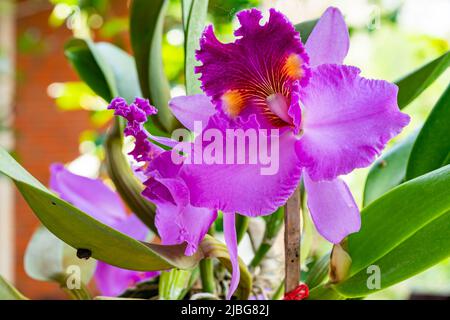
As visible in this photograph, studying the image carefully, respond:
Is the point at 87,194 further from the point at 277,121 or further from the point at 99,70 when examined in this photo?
the point at 277,121

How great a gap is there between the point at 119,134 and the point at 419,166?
24cm

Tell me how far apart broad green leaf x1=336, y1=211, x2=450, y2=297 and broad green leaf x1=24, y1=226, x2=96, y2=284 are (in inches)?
9.7

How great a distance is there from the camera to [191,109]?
0.34 metres

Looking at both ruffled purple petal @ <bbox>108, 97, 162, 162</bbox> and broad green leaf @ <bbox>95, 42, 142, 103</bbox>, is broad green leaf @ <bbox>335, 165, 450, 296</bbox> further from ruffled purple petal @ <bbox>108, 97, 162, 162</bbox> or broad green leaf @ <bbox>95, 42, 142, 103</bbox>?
broad green leaf @ <bbox>95, 42, 142, 103</bbox>

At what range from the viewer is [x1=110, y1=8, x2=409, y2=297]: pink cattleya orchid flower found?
11.4 inches

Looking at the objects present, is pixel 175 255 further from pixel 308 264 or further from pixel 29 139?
pixel 29 139

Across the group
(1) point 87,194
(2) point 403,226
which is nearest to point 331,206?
(2) point 403,226

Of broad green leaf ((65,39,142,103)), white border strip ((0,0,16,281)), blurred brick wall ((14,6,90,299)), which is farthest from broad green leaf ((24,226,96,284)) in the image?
blurred brick wall ((14,6,90,299))

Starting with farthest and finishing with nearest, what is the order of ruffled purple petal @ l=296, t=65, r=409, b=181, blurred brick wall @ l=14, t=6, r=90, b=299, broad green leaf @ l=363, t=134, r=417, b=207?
blurred brick wall @ l=14, t=6, r=90, b=299 < broad green leaf @ l=363, t=134, r=417, b=207 < ruffled purple petal @ l=296, t=65, r=409, b=181

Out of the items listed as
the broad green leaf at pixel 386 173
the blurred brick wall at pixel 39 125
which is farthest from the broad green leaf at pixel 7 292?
the blurred brick wall at pixel 39 125

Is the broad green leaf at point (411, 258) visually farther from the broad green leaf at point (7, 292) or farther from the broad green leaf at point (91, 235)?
the broad green leaf at point (7, 292)

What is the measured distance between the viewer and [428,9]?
1.03m

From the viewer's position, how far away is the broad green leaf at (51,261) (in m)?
0.49
